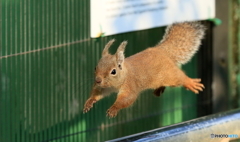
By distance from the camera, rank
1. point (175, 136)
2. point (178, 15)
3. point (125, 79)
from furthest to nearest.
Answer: point (178, 15) → point (125, 79) → point (175, 136)

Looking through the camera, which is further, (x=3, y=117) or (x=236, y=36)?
(x=236, y=36)

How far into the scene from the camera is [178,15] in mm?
5191

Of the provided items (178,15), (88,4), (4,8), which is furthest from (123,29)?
(4,8)

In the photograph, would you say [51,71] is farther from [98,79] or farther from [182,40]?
[98,79]

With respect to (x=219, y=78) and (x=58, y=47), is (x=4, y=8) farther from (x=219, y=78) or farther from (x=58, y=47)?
(x=219, y=78)

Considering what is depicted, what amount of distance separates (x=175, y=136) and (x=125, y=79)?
0.69 m

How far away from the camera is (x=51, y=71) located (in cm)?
445

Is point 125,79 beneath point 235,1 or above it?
beneath

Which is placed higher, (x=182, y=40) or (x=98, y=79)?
(x=182, y=40)

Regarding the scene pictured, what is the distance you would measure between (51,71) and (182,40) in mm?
1162

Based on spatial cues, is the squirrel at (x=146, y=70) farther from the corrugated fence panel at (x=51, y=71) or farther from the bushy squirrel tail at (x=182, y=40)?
the corrugated fence panel at (x=51, y=71)

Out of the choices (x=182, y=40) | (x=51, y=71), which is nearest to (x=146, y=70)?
(x=182, y=40)

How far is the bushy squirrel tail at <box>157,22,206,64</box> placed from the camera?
3990 millimetres

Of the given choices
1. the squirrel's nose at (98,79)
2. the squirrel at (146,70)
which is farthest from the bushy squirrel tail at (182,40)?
the squirrel's nose at (98,79)
